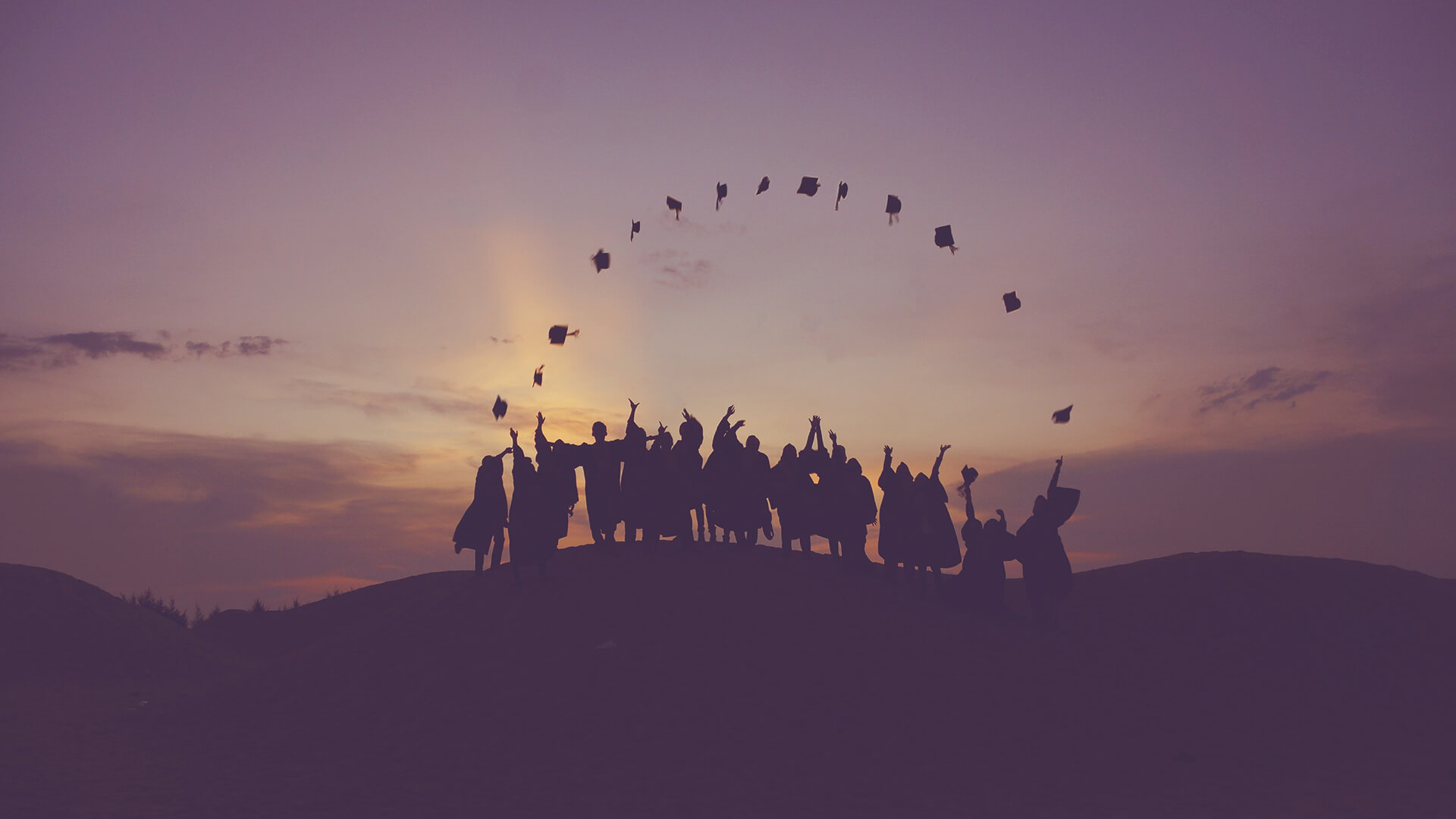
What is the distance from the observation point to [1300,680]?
58.7ft

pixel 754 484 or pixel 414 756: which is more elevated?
pixel 754 484

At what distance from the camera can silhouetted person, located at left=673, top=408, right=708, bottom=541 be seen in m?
20.3

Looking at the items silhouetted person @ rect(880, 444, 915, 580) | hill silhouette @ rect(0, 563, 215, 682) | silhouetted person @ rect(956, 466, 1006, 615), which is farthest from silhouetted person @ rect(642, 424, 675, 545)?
hill silhouette @ rect(0, 563, 215, 682)

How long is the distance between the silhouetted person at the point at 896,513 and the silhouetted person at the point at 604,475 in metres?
5.74

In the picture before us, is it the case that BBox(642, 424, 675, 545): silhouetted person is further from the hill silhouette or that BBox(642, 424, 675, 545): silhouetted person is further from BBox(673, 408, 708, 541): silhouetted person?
the hill silhouette

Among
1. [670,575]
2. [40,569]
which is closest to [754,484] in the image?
[670,575]

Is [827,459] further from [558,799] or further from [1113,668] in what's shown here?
[558,799]

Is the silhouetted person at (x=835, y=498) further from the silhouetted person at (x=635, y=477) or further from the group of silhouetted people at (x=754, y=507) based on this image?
the silhouetted person at (x=635, y=477)

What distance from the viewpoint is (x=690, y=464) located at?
2041 cm

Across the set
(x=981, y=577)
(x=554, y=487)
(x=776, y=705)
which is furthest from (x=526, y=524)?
(x=981, y=577)

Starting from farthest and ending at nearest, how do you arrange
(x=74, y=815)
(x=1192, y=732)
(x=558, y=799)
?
(x=1192, y=732) < (x=558, y=799) < (x=74, y=815)

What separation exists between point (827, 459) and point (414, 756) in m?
10.7

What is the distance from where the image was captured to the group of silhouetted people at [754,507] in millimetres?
19672

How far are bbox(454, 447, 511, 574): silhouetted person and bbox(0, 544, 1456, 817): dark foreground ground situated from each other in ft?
2.90
